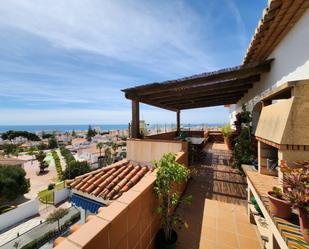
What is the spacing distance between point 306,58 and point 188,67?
263 inches

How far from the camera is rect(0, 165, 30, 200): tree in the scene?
22281 mm

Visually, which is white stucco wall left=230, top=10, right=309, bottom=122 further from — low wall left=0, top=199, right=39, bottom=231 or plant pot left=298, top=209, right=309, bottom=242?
low wall left=0, top=199, right=39, bottom=231

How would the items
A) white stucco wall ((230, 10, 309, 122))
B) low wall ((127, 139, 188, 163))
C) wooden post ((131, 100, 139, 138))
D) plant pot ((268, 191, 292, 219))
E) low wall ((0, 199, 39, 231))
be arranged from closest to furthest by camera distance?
plant pot ((268, 191, 292, 219)), white stucco wall ((230, 10, 309, 122)), low wall ((127, 139, 188, 163)), wooden post ((131, 100, 139, 138)), low wall ((0, 199, 39, 231))

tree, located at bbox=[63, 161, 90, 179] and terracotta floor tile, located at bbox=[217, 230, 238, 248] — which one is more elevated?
terracotta floor tile, located at bbox=[217, 230, 238, 248]

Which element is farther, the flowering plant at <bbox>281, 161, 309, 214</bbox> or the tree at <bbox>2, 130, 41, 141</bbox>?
the tree at <bbox>2, 130, 41, 141</bbox>

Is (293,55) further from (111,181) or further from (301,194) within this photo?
(111,181)

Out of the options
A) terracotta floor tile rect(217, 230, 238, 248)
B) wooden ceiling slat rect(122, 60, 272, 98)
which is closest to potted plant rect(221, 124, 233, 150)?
wooden ceiling slat rect(122, 60, 272, 98)

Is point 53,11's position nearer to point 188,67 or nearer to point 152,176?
point 152,176

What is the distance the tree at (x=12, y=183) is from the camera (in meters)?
22.3

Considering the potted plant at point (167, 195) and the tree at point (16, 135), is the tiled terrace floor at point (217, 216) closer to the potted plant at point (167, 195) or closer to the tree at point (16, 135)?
the potted plant at point (167, 195)

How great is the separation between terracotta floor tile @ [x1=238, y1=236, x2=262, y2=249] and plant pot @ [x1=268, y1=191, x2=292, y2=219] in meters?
1.58

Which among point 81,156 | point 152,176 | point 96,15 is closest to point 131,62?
point 96,15

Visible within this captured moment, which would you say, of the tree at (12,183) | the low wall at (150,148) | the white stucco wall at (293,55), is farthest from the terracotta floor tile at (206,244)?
the tree at (12,183)

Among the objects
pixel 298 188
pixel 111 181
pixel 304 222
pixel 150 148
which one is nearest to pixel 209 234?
pixel 304 222
